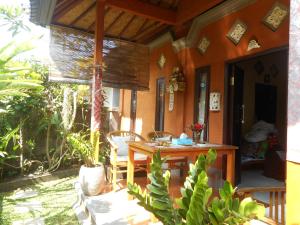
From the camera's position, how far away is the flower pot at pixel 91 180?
363 centimetres

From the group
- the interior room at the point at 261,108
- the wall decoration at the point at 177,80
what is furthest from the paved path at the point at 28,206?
the interior room at the point at 261,108

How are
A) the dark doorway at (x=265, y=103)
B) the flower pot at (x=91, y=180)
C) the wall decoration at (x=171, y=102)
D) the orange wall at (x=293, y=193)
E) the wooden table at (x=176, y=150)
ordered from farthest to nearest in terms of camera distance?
the dark doorway at (x=265, y=103) → the wall decoration at (x=171, y=102) → the flower pot at (x=91, y=180) → the wooden table at (x=176, y=150) → the orange wall at (x=293, y=193)

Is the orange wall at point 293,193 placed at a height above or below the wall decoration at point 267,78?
below

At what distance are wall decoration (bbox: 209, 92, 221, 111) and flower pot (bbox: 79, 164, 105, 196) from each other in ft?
7.04

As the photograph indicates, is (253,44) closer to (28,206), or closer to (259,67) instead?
(259,67)

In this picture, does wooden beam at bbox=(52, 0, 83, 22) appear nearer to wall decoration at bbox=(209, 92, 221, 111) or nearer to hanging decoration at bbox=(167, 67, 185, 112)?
hanging decoration at bbox=(167, 67, 185, 112)

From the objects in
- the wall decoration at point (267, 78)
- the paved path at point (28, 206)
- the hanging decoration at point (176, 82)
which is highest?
the wall decoration at point (267, 78)

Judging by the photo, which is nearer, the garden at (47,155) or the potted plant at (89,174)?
the garden at (47,155)

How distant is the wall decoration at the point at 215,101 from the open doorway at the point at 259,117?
0.17m

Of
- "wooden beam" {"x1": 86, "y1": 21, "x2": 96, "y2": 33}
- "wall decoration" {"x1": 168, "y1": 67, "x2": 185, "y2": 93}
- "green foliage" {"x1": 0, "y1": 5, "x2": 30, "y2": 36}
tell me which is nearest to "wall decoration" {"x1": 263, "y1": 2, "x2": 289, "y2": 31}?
"wall decoration" {"x1": 168, "y1": 67, "x2": 185, "y2": 93}

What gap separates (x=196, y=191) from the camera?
1.21 meters

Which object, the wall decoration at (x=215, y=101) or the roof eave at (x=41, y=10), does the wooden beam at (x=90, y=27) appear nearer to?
the roof eave at (x=41, y=10)

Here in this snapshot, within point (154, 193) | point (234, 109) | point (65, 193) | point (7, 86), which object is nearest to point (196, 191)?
point (154, 193)

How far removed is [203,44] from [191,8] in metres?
0.69
